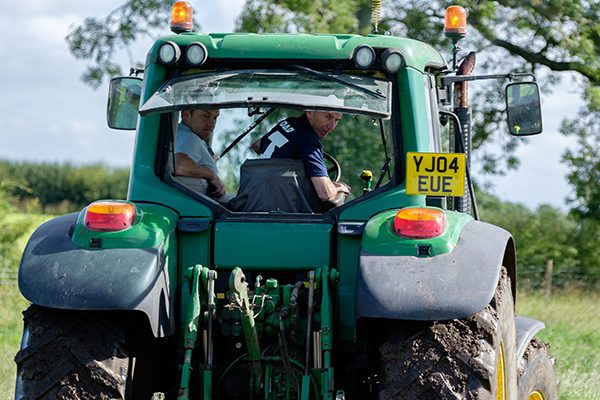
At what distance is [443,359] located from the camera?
4.86m

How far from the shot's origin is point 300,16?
20.8 meters

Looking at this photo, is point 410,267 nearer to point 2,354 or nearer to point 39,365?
point 39,365

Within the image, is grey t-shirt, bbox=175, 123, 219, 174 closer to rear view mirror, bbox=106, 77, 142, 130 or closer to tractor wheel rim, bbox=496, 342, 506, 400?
rear view mirror, bbox=106, 77, 142, 130

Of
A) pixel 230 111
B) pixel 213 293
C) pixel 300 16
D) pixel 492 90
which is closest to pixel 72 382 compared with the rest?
pixel 213 293

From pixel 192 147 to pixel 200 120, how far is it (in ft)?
0.68

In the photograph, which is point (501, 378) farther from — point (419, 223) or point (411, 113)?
point (411, 113)

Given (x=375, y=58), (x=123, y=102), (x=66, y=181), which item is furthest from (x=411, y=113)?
(x=66, y=181)

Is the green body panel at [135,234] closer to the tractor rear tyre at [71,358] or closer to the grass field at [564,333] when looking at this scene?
the tractor rear tyre at [71,358]

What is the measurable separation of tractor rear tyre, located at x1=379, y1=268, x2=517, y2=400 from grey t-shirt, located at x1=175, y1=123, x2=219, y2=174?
5.17ft

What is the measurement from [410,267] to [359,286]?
219mm

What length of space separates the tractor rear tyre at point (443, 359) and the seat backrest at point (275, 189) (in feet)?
3.43

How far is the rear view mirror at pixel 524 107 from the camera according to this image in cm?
690

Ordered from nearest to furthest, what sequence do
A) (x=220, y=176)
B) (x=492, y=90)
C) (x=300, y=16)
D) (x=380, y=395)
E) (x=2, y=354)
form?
(x=380, y=395) → (x=220, y=176) → (x=2, y=354) → (x=300, y=16) → (x=492, y=90)

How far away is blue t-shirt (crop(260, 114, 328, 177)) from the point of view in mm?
5891
